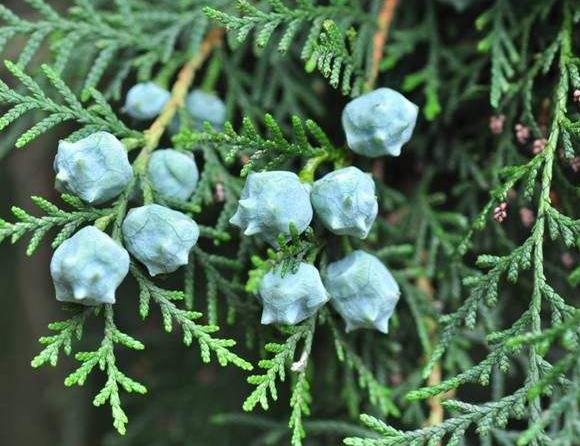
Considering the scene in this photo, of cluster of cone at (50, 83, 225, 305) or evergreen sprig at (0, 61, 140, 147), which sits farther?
evergreen sprig at (0, 61, 140, 147)

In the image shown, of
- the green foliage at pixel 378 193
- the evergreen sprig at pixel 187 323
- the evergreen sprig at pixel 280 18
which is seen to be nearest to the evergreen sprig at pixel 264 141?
the green foliage at pixel 378 193

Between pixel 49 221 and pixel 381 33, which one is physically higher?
pixel 381 33

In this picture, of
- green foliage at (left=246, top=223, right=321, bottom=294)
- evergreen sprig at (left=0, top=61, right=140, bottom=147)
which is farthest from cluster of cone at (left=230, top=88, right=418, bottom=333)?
evergreen sprig at (left=0, top=61, right=140, bottom=147)

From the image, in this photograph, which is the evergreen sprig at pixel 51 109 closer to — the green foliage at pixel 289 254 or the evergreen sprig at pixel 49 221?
the evergreen sprig at pixel 49 221

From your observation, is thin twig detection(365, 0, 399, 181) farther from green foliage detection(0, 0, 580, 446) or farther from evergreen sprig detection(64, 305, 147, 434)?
evergreen sprig detection(64, 305, 147, 434)

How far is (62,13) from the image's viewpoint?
2.37 metres

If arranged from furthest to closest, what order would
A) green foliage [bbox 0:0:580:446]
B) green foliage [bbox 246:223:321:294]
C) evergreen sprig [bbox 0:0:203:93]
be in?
evergreen sprig [bbox 0:0:203:93]
green foliage [bbox 0:0:580:446]
green foliage [bbox 246:223:321:294]

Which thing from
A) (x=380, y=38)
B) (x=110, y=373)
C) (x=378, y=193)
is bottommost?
(x=110, y=373)

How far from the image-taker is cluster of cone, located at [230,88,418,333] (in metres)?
1.07

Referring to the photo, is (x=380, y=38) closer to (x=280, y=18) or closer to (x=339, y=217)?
(x=280, y=18)

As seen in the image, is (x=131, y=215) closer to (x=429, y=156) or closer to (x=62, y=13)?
(x=429, y=156)

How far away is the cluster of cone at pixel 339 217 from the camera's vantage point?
107cm

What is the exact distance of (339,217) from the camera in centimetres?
110

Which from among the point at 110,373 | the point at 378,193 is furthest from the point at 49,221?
the point at 378,193
